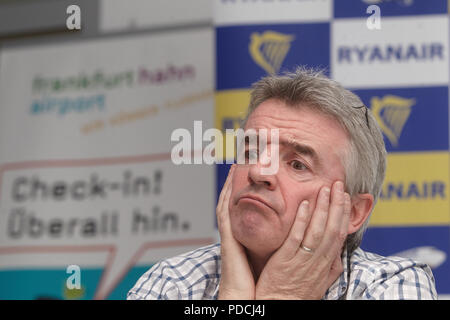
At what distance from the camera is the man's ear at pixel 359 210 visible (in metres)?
0.94

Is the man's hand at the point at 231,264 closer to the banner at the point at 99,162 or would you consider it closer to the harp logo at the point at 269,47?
the harp logo at the point at 269,47

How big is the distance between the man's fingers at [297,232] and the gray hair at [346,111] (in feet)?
0.32

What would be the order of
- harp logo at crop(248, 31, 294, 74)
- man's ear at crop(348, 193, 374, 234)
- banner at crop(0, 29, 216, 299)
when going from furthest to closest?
banner at crop(0, 29, 216, 299)
harp logo at crop(248, 31, 294, 74)
man's ear at crop(348, 193, 374, 234)

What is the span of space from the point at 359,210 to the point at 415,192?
2.90ft

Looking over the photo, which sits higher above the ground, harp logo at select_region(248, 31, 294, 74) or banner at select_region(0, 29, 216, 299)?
harp logo at select_region(248, 31, 294, 74)

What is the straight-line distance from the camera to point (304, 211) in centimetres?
86

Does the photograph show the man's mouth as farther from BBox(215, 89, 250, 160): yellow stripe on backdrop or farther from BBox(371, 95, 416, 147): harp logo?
BBox(371, 95, 416, 147): harp logo

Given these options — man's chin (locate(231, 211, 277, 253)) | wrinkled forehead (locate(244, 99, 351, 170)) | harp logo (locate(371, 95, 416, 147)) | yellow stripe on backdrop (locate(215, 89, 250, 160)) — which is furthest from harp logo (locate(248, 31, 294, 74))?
man's chin (locate(231, 211, 277, 253))

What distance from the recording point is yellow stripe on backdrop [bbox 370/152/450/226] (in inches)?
68.2

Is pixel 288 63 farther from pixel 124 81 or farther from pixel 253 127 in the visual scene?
pixel 124 81

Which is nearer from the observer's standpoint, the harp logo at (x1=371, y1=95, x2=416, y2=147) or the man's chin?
the man's chin

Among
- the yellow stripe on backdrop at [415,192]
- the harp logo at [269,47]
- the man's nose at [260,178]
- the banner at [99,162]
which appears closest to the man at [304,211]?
the man's nose at [260,178]

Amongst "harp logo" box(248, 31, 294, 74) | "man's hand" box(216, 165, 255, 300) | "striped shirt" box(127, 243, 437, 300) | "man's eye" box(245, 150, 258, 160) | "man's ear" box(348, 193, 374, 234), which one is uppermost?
"harp logo" box(248, 31, 294, 74)

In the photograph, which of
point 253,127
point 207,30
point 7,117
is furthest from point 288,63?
point 7,117
